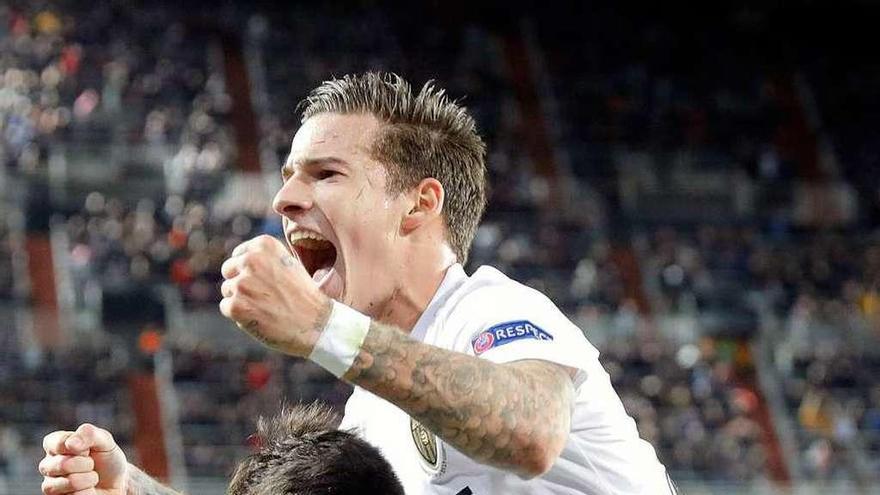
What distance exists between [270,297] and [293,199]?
778mm

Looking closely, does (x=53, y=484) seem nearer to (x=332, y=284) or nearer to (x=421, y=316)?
(x=332, y=284)

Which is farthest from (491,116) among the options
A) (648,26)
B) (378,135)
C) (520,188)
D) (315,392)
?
(378,135)

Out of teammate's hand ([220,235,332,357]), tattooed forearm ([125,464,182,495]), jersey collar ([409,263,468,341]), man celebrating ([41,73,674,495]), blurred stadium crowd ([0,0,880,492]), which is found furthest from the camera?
blurred stadium crowd ([0,0,880,492])

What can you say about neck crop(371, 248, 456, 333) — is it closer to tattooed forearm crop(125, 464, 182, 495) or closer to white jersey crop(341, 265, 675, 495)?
white jersey crop(341, 265, 675, 495)

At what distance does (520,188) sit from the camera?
74.8ft

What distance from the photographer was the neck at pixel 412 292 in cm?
375

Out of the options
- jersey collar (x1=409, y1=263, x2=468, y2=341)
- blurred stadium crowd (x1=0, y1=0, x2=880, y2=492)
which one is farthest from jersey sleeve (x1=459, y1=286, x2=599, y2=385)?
blurred stadium crowd (x1=0, y1=0, x2=880, y2=492)

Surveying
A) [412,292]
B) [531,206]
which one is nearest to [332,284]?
[412,292]

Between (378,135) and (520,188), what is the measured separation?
19114 millimetres

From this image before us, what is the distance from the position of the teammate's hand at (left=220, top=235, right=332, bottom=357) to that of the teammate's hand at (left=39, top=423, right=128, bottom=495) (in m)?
0.93

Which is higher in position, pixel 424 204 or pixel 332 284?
pixel 424 204

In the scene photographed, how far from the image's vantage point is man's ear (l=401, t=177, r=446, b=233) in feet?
12.3

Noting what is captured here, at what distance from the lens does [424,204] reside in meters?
3.78

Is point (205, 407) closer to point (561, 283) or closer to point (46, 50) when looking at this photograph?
point (561, 283)
